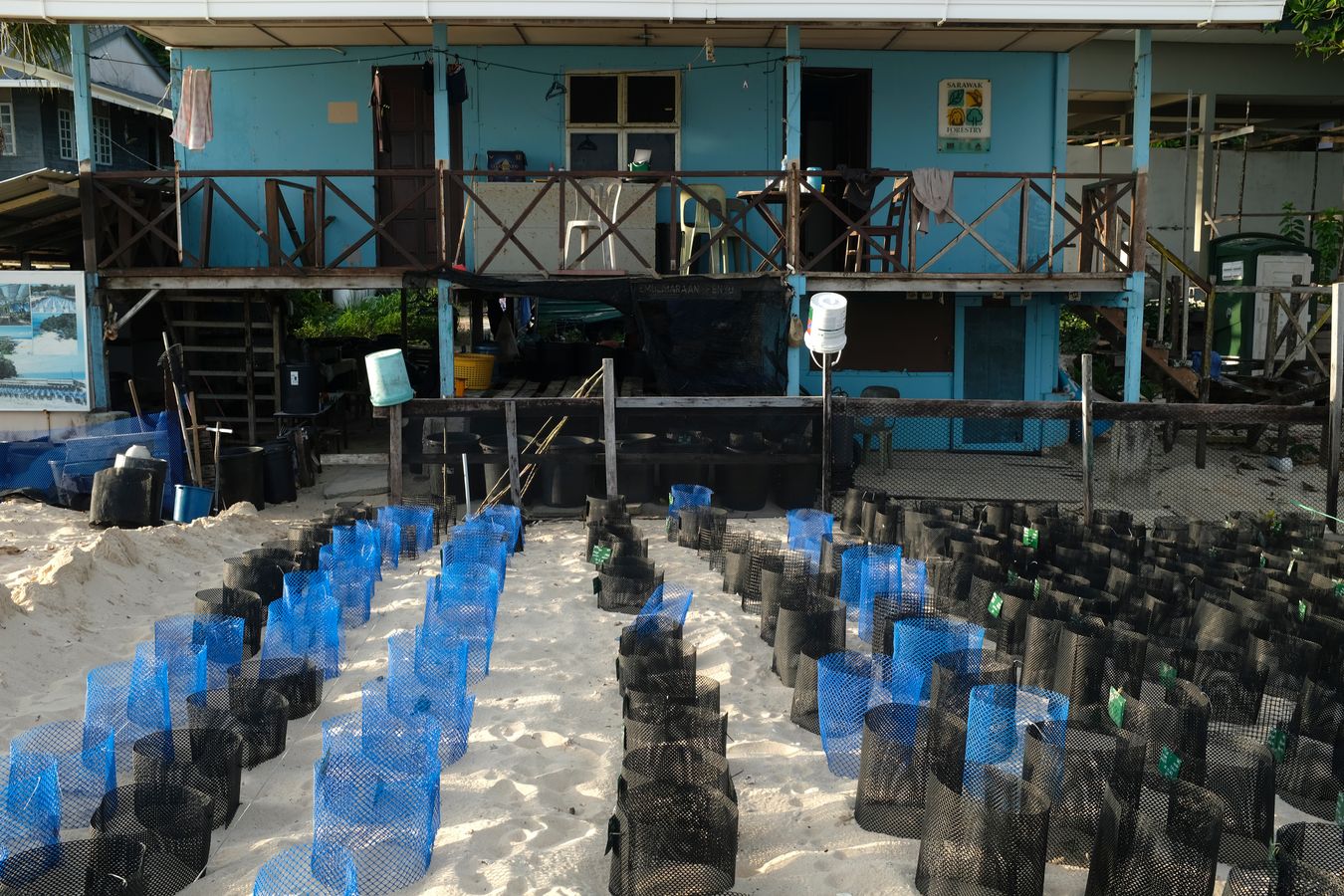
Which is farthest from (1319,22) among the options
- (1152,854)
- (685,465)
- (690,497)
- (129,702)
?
(129,702)

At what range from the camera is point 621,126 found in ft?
44.1

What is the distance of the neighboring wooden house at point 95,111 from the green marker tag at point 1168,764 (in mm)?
20355

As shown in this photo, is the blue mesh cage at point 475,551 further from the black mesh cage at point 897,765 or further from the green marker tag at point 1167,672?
the green marker tag at point 1167,672

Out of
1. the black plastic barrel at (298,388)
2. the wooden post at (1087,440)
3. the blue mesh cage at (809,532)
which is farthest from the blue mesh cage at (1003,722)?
the black plastic barrel at (298,388)

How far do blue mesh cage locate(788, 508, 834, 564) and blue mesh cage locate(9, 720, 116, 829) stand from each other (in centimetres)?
501

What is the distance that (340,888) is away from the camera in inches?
152

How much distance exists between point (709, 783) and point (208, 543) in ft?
20.7

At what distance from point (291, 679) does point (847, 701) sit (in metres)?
2.69

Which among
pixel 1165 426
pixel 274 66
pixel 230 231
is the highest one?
pixel 274 66

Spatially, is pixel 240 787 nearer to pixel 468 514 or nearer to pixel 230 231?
pixel 468 514

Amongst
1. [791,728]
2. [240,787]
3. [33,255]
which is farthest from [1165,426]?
[33,255]

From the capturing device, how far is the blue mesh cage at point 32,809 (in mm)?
4289

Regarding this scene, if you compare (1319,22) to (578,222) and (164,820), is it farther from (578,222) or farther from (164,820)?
(164,820)

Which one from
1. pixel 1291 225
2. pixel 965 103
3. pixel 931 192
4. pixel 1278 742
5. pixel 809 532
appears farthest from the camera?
pixel 1291 225
